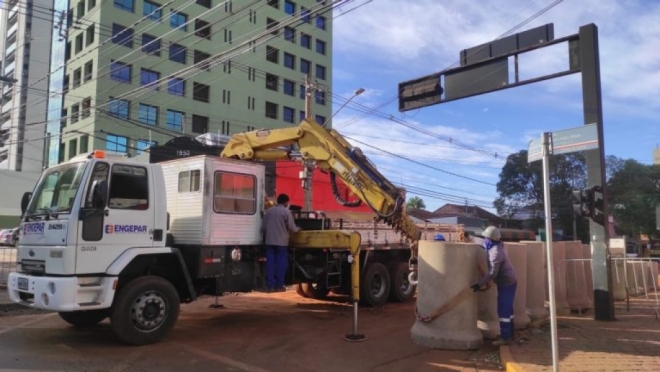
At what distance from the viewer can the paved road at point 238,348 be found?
685 centimetres

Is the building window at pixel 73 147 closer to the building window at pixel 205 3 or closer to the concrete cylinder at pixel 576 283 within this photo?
the building window at pixel 205 3

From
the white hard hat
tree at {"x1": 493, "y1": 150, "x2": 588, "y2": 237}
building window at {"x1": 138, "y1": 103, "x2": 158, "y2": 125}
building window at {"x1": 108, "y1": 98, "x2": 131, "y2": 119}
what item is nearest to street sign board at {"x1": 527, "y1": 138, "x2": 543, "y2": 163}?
the white hard hat

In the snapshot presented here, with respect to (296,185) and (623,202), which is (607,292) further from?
(623,202)

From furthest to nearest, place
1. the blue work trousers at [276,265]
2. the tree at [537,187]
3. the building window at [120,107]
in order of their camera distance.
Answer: the tree at [537,187]
the building window at [120,107]
the blue work trousers at [276,265]

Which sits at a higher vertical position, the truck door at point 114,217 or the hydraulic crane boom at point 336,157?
the hydraulic crane boom at point 336,157

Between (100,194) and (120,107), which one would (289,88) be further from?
(100,194)

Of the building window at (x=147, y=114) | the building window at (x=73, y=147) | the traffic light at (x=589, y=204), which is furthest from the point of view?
the building window at (x=73, y=147)

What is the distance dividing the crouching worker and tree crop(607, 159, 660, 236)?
46.3 meters

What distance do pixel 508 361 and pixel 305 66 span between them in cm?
5414

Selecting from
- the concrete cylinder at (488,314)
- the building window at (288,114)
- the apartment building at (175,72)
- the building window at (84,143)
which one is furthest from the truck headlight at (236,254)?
the building window at (288,114)

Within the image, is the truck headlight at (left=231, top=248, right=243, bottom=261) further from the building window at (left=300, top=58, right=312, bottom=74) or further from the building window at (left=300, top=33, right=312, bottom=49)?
the building window at (left=300, top=33, right=312, bottom=49)

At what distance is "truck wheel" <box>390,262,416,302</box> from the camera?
498 inches

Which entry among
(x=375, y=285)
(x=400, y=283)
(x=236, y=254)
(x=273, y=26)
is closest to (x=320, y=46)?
(x=273, y=26)

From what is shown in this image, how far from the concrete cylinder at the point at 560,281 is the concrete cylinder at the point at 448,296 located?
3582 millimetres
